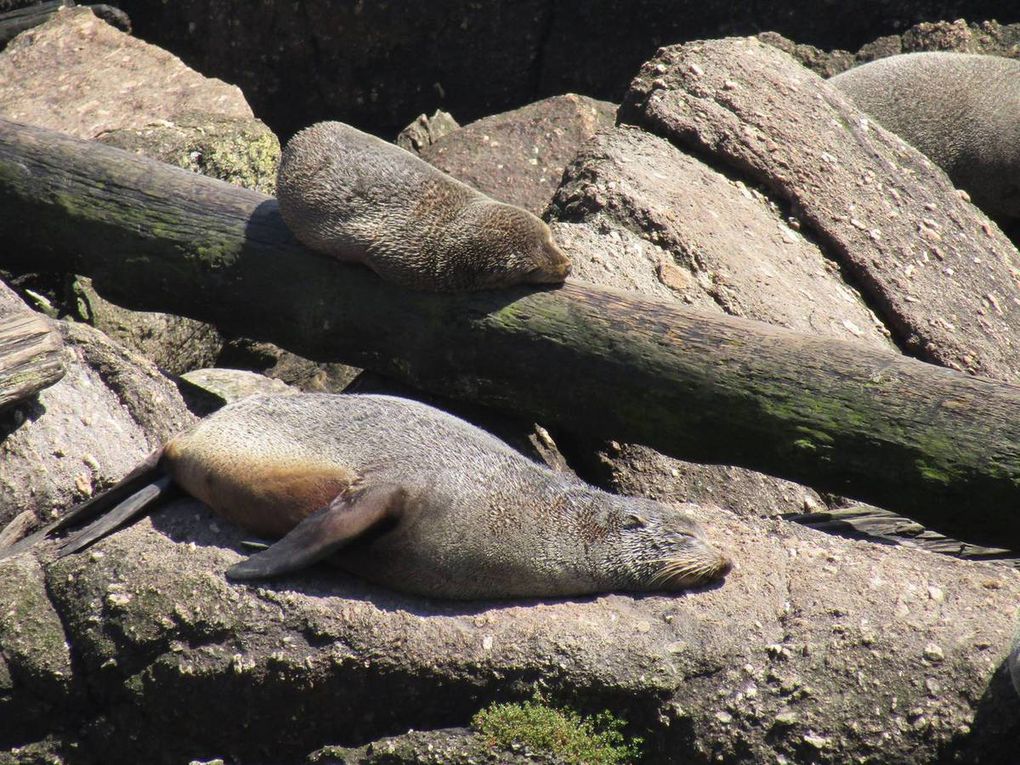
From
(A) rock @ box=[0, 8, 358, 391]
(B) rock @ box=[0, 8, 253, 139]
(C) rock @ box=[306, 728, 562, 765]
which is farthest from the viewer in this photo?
(B) rock @ box=[0, 8, 253, 139]

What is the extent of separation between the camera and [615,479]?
4922mm

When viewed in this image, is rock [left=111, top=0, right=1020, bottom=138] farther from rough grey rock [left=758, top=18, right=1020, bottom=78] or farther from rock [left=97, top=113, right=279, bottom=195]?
rock [left=97, top=113, right=279, bottom=195]

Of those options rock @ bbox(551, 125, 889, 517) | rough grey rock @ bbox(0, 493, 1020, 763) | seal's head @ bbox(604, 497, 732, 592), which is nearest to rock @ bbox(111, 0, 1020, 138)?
rock @ bbox(551, 125, 889, 517)

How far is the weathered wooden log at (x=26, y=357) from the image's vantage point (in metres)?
4.22

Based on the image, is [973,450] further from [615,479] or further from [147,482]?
[147,482]

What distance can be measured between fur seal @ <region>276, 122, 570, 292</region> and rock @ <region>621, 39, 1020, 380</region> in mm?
1968

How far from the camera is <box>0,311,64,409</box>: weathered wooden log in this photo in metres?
4.22

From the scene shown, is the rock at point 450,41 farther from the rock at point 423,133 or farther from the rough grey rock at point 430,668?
the rough grey rock at point 430,668

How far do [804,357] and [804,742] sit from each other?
146cm

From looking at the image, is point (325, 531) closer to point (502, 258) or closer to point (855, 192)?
point (502, 258)

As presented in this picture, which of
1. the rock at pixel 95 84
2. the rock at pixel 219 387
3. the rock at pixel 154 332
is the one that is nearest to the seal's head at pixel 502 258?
the rock at pixel 219 387

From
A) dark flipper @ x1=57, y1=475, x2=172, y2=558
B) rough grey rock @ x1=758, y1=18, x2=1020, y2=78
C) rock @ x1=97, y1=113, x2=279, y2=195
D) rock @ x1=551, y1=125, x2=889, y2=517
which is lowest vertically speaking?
dark flipper @ x1=57, y1=475, x2=172, y2=558

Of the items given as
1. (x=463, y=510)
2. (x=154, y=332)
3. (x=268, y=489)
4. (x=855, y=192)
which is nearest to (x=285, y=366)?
(x=154, y=332)

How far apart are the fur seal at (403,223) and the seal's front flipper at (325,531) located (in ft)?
4.13
